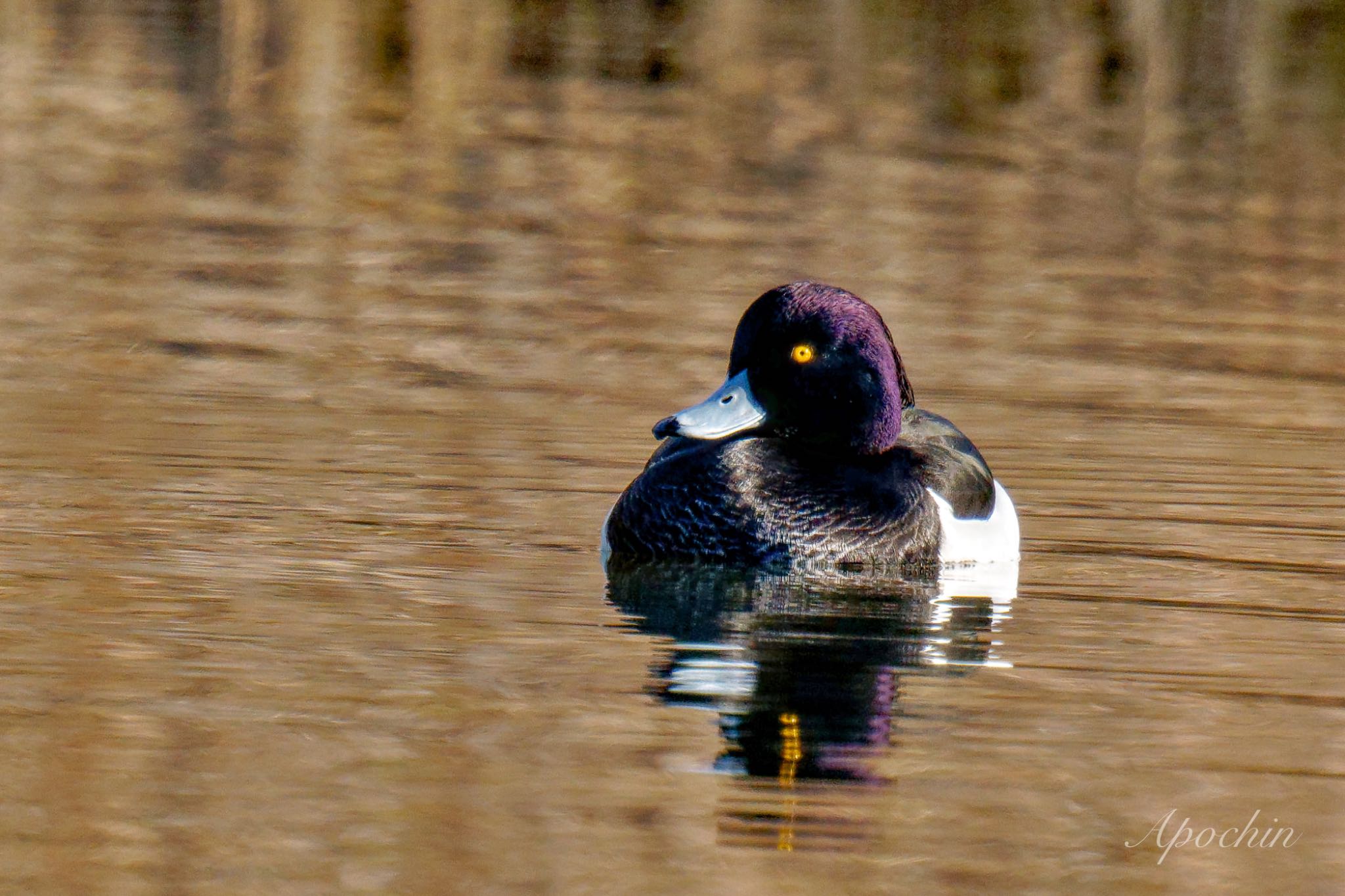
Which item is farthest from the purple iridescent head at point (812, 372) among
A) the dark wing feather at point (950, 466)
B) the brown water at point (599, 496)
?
the brown water at point (599, 496)

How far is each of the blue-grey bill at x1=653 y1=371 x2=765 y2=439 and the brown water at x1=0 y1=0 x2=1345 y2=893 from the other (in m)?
0.50

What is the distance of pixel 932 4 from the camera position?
2728 centimetres

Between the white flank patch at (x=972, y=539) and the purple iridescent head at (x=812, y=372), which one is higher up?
the purple iridescent head at (x=812, y=372)

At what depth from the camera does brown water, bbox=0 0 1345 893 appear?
15.6ft

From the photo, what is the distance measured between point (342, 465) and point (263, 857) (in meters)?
4.25

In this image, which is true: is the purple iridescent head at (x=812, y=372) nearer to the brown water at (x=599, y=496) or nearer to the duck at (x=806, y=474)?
the duck at (x=806, y=474)

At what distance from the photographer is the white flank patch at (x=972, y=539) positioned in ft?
24.3

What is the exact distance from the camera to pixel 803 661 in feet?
19.9
